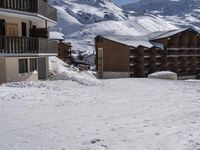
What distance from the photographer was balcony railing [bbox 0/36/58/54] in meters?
26.0

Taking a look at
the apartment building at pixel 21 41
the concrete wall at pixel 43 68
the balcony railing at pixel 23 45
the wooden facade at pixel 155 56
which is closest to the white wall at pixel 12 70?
the apartment building at pixel 21 41

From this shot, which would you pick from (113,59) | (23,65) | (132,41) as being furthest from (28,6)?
(132,41)

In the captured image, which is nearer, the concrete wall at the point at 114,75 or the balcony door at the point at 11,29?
the balcony door at the point at 11,29

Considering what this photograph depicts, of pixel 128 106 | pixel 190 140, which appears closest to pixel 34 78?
pixel 128 106

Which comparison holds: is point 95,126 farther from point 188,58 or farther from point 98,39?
point 188,58

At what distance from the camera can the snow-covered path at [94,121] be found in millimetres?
10961

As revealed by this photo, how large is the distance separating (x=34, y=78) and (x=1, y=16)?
551 centimetres

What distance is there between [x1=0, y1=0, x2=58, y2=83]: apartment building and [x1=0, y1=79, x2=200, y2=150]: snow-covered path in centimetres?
574

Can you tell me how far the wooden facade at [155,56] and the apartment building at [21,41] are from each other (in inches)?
700

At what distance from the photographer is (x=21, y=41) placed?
27.5m

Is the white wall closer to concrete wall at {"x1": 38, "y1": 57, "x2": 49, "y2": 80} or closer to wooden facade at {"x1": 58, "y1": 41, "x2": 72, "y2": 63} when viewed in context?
concrete wall at {"x1": 38, "y1": 57, "x2": 49, "y2": 80}

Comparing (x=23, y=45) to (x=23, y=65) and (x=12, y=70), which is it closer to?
(x=12, y=70)

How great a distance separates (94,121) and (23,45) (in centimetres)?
1506

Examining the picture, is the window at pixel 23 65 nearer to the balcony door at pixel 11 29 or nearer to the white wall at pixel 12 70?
the white wall at pixel 12 70
